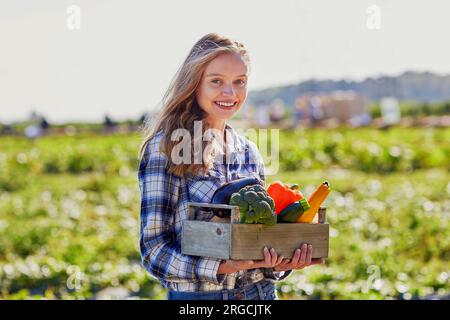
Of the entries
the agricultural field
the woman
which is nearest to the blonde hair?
the woman

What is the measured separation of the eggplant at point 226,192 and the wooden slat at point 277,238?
0.39 ft

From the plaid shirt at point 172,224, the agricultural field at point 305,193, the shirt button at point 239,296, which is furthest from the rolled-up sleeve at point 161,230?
the agricultural field at point 305,193

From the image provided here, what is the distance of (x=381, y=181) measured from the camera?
468 inches

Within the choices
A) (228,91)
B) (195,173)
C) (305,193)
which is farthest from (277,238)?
(305,193)

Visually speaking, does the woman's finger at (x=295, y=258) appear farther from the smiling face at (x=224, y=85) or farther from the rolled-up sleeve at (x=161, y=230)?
the smiling face at (x=224, y=85)

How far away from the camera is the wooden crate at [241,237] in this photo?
2691 millimetres

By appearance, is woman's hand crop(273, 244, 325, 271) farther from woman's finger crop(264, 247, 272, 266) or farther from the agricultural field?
the agricultural field

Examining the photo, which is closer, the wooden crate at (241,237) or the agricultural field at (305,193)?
the wooden crate at (241,237)

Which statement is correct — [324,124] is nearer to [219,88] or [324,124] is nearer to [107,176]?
[107,176]

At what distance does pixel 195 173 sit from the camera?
2.84m

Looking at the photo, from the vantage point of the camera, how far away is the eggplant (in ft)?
9.12

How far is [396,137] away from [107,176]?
20.1 ft

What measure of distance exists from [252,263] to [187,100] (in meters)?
0.57

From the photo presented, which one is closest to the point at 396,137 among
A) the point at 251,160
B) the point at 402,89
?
the point at 251,160
